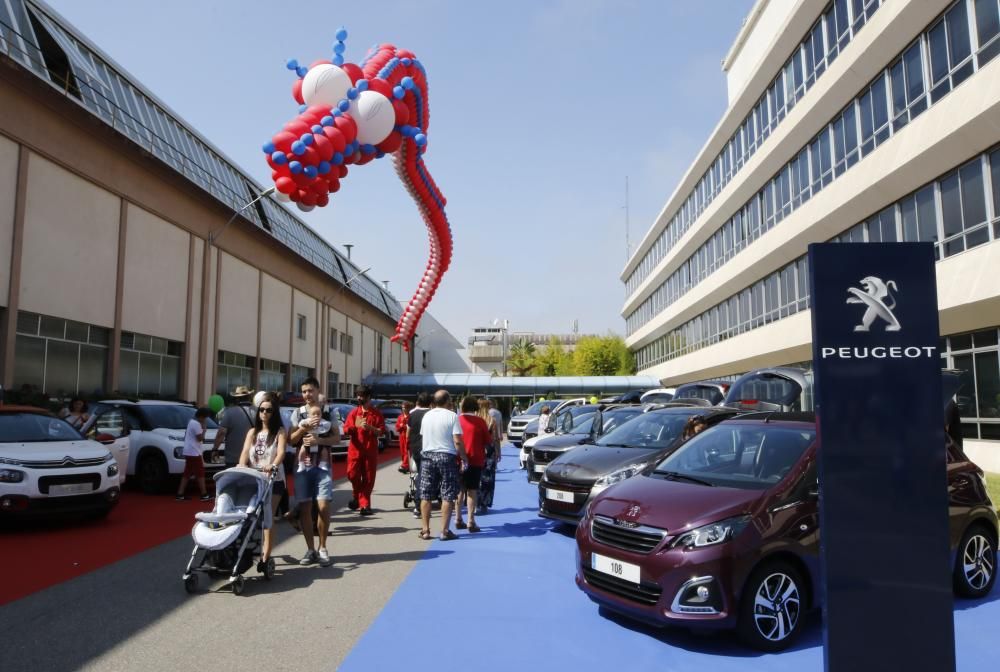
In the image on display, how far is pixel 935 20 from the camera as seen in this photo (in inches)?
648

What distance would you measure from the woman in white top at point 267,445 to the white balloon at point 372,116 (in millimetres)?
8544

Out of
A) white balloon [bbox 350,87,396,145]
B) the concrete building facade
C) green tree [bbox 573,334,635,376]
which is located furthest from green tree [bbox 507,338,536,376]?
white balloon [bbox 350,87,396,145]

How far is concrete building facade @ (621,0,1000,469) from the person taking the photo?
49.8 ft

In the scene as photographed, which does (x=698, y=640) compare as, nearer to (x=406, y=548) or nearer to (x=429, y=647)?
(x=429, y=647)

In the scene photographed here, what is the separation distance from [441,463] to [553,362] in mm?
69590

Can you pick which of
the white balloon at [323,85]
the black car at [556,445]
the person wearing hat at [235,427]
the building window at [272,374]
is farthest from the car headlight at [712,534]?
the building window at [272,374]

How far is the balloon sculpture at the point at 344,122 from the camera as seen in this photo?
12.9 metres

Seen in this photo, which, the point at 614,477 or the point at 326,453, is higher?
the point at 326,453

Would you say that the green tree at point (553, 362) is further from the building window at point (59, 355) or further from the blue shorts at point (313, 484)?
the blue shorts at point (313, 484)

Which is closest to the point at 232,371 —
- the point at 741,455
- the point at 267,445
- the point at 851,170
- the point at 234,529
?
the point at 851,170

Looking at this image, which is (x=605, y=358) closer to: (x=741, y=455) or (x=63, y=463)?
(x=63, y=463)

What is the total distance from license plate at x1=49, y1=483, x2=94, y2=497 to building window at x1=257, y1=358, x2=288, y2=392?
24.5m

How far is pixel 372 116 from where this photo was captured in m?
14.2

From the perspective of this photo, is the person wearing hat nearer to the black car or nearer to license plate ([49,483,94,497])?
license plate ([49,483,94,497])
